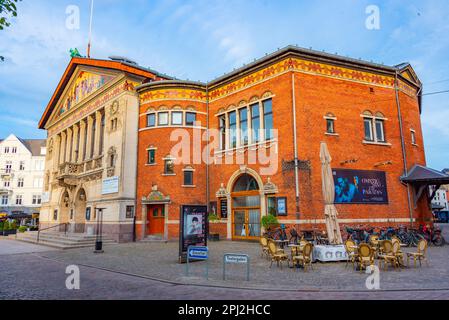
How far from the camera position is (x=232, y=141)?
22812 mm

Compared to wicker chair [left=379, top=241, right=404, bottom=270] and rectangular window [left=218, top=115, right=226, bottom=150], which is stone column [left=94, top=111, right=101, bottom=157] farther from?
wicker chair [left=379, top=241, right=404, bottom=270]

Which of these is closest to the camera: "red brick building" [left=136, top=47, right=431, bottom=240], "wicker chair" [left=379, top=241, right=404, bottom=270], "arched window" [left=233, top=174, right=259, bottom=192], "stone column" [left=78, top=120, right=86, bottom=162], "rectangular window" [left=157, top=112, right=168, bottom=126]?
"wicker chair" [left=379, top=241, right=404, bottom=270]

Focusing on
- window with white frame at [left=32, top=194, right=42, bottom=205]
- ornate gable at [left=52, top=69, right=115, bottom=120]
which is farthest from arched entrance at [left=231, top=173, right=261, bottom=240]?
window with white frame at [left=32, top=194, right=42, bottom=205]

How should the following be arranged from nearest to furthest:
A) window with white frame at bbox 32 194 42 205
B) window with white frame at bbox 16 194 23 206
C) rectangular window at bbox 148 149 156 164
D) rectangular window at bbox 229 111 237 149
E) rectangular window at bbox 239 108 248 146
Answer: rectangular window at bbox 239 108 248 146
rectangular window at bbox 229 111 237 149
rectangular window at bbox 148 149 156 164
window with white frame at bbox 16 194 23 206
window with white frame at bbox 32 194 42 205

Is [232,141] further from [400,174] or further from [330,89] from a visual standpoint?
[400,174]

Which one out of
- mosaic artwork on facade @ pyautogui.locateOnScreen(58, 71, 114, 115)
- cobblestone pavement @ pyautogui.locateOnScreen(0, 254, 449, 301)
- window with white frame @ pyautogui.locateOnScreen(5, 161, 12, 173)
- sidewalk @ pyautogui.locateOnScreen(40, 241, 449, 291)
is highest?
mosaic artwork on facade @ pyautogui.locateOnScreen(58, 71, 114, 115)

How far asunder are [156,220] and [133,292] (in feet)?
51.9

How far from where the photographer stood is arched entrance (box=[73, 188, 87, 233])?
1122 inches

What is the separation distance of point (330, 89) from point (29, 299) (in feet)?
60.0

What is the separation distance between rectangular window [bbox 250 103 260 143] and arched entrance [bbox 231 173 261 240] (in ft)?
8.18

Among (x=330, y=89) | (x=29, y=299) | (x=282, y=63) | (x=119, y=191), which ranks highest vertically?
(x=282, y=63)

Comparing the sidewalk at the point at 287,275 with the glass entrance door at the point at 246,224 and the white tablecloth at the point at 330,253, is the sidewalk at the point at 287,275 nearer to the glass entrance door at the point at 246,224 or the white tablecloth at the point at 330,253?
the white tablecloth at the point at 330,253

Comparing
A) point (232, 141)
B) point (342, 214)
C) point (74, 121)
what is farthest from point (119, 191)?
point (342, 214)

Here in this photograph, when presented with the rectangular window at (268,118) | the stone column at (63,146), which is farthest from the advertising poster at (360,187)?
the stone column at (63,146)
